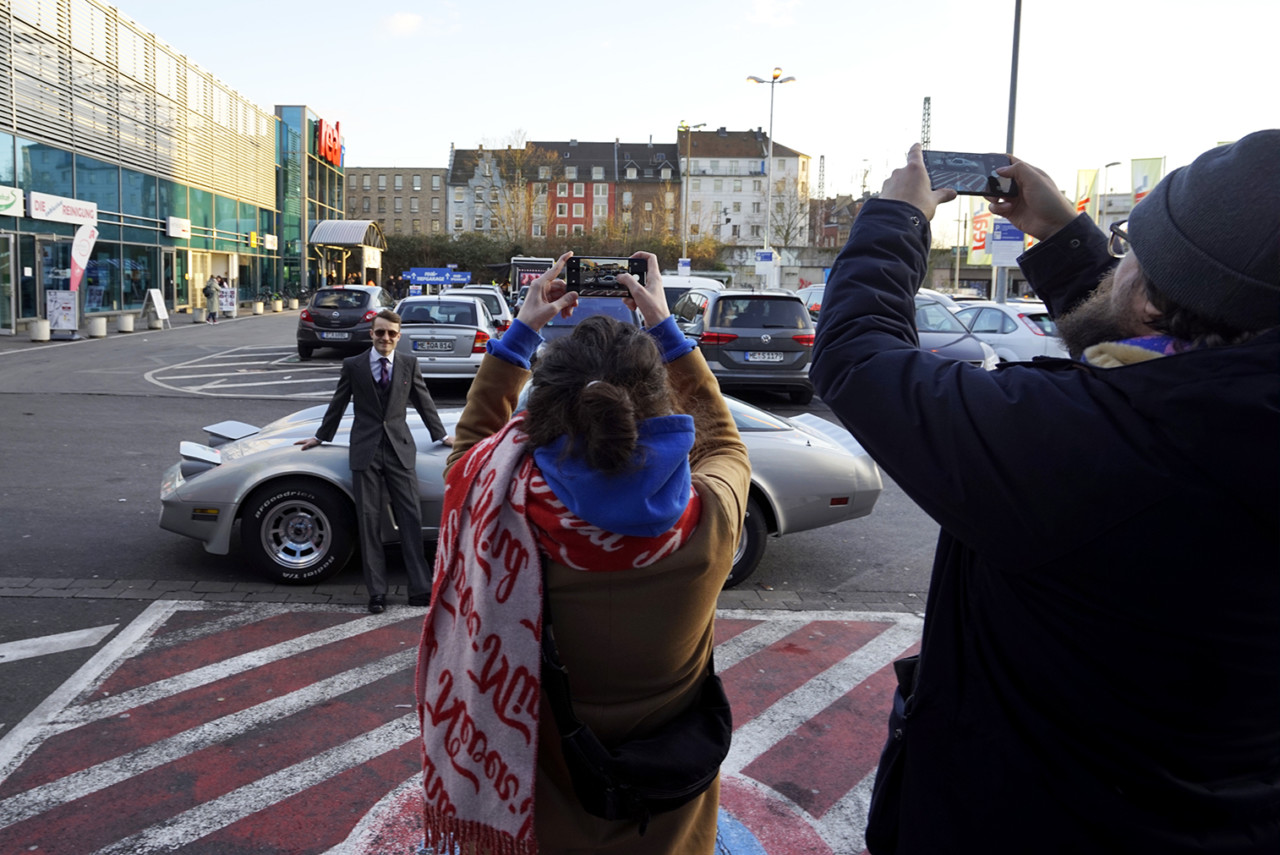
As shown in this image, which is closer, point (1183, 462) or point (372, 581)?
point (1183, 462)

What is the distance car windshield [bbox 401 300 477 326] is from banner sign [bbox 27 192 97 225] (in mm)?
17172

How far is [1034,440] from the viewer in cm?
123

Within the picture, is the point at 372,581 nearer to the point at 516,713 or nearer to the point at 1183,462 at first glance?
the point at 516,713

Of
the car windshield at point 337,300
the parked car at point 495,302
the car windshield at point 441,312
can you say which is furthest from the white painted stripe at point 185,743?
the car windshield at point 337,300

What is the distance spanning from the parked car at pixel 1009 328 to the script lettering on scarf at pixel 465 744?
653 inches

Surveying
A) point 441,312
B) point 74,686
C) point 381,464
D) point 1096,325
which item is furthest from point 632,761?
point 441,312

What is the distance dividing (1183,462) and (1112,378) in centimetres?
14

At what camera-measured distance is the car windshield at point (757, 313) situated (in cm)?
1512

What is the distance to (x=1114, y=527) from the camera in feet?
3.96

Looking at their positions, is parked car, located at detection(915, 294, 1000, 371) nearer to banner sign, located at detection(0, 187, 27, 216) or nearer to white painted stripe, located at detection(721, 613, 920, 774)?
white painted stripe, located at detection(721, 613, 920, 774)

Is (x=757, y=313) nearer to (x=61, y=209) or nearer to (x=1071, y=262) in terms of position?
(x=1071, y=262)

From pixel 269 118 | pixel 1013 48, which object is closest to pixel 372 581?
pixel 1013 48

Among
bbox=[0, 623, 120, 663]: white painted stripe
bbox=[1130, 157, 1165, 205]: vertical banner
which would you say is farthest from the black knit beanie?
bbox=[1130, 157, 1165, 205]: vertical banner

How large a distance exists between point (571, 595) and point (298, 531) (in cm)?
481
